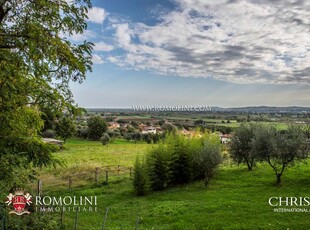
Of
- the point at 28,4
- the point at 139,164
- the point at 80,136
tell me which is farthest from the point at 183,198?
the point at 80,136

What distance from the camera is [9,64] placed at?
786 centimetres

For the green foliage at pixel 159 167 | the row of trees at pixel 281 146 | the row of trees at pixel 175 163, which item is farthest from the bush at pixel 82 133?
the row of trees at pixel 281 146

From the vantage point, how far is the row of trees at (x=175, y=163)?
24.3m

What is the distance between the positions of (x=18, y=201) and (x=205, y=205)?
38.2 feet

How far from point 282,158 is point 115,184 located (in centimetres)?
1482

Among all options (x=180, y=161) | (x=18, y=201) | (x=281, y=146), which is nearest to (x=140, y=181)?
(x=180, y=161)

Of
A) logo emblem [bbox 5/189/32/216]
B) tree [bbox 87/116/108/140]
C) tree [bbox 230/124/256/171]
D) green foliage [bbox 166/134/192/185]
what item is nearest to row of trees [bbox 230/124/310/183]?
tree [bbox 230/124/256/171]

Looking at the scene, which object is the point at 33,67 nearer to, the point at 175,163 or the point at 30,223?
the point at 30,223

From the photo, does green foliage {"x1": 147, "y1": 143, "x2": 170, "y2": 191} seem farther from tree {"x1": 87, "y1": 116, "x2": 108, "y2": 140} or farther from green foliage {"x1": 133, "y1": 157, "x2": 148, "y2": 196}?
tree {"x1": 87, "y1": 116, "x2": 108, "y2": 140}

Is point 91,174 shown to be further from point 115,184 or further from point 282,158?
point 282,158

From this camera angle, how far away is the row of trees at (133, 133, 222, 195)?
24.3 metres

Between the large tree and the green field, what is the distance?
5201 millimetres

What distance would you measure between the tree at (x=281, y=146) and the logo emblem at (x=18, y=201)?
19077mm

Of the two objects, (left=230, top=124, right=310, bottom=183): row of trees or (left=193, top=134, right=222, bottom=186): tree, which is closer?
(left=230, top=124, right=310, bottom=183): row of trees
